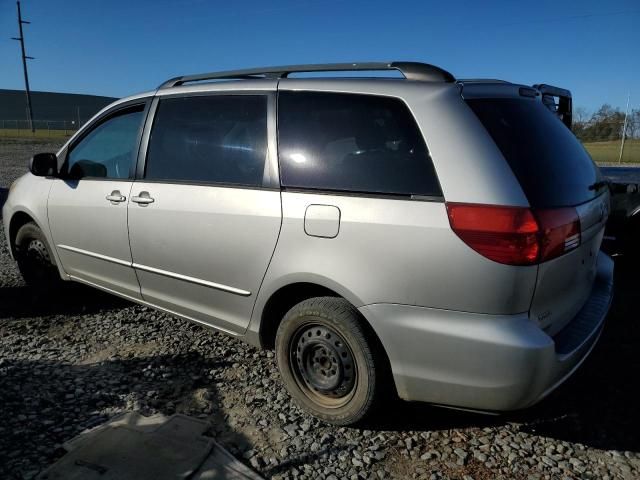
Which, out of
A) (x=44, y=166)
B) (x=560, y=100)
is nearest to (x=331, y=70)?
(x=560, y=100)

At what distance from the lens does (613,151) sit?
24.0 m

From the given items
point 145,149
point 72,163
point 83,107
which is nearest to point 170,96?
point 145,149

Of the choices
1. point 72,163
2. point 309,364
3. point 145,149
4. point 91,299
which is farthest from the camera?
point 91,299

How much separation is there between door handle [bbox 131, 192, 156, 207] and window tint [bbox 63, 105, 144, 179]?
300mm

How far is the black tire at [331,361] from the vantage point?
2.59 meters

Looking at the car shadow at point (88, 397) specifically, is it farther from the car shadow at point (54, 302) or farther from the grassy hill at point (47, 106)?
the grassy hill at point (47, 106)

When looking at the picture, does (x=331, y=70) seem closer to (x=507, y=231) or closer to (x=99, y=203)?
(x=507, y=231)

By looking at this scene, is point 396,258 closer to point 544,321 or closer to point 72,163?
point 544,321

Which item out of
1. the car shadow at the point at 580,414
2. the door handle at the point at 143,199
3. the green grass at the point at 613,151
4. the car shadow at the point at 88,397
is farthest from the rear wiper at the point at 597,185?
the green grass at the point at 613,151

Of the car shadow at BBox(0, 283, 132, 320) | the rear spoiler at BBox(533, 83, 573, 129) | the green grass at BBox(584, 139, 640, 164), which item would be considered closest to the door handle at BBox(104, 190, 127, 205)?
the car shadow at BBox(0, 283, 132, 320)

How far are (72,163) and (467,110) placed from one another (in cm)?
324

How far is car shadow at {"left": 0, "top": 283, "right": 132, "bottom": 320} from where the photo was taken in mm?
4480

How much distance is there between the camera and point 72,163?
166 inches

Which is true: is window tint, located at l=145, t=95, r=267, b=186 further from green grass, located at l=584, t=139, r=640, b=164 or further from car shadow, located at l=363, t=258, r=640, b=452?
green grass, located at l=584, t=139, r=640, b=164
